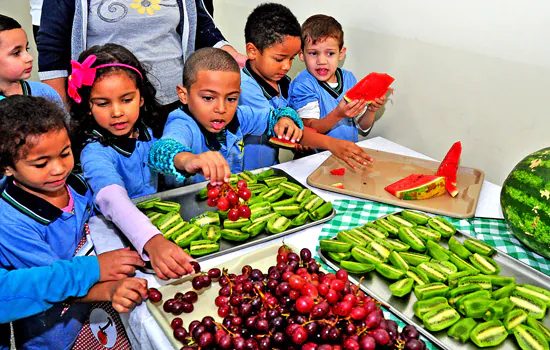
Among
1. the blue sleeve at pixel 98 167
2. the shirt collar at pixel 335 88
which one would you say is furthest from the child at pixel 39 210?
the shirt collar at pixel 335 88

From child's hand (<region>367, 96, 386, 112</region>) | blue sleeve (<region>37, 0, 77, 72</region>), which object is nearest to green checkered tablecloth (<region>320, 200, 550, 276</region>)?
child's hand (<region>367, 96, 386, 112</region>)

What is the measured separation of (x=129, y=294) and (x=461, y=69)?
2354mm

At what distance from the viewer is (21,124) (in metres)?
1.73

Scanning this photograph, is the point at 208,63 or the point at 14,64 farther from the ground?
the point at 208,63

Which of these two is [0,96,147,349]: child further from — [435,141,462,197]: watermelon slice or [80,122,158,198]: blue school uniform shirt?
[435,141,462,197]: watermelon slice

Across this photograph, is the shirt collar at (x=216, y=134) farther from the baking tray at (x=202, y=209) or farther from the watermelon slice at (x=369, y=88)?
the watermelon slice at (x=369, y=88)

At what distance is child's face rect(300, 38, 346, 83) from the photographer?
3.01 m

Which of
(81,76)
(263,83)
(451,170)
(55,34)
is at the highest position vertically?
(55,34)

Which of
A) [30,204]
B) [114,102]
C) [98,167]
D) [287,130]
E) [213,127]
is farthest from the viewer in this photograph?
[287,130]

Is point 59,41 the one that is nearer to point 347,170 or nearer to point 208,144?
point 208,144

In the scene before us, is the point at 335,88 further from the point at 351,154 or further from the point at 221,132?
the point at 221,132

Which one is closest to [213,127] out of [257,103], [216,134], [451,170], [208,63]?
[216,134]

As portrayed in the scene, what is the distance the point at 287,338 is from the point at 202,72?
4.54ft

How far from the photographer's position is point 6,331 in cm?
188
